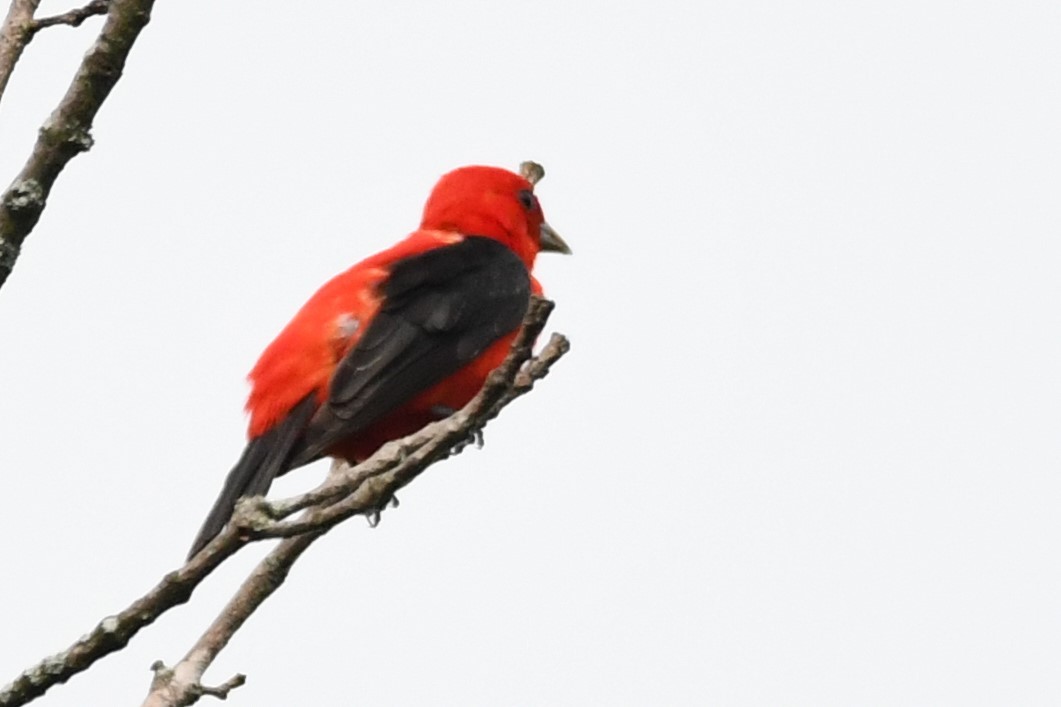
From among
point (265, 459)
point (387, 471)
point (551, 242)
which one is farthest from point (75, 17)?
point (551, 242)

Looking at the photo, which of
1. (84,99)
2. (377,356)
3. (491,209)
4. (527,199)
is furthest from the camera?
(527,199)

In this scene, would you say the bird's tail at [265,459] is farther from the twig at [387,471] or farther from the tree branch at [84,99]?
the tree branch at [84,99]

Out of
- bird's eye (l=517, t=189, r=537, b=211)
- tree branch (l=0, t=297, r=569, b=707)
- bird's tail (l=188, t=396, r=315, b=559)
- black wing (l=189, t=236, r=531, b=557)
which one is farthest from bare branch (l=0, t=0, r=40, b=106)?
bird's eye (l=517, t=189, r=537, b=211)

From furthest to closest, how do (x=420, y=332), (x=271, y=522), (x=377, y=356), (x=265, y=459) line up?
(x=420, y=332) → (x=377, y=356) → (x=265, y=459) → (x=271, y=522)

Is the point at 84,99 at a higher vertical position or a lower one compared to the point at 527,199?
lower

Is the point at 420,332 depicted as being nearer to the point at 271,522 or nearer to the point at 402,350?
the point at 402,350

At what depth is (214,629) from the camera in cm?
371

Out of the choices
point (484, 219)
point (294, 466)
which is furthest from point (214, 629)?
point (484, 219)

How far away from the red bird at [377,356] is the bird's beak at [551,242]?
86cm

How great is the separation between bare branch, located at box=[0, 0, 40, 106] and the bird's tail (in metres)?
2.27

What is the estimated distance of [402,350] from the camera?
229 inches

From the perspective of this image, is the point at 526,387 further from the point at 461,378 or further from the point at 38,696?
the point at 461,378

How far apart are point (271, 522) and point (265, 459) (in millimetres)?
2743

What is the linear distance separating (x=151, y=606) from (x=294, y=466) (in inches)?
115
